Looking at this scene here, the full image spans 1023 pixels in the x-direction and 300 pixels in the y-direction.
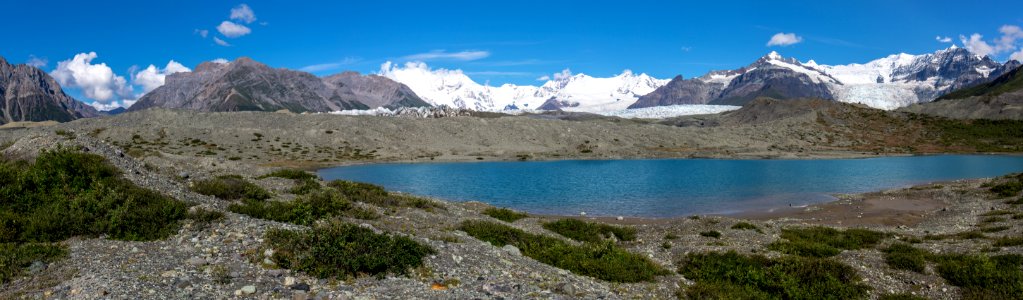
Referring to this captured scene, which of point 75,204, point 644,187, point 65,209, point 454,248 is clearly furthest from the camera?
point 644,187

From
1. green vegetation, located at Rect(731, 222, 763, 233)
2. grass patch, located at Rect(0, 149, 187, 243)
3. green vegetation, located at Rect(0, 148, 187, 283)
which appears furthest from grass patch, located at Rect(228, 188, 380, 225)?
green vegetation, located at Rect(731, 222, 763, 233)

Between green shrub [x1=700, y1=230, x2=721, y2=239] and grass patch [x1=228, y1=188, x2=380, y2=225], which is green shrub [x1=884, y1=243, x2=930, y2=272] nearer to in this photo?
green shrub [x1=700, y1=230, x2=721, y2=239]

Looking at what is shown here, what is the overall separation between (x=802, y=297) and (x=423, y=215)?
20.5m

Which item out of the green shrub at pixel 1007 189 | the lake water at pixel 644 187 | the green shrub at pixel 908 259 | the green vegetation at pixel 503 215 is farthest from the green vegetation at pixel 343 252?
the green shrub at pixel 1007 189

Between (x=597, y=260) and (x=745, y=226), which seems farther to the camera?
(x=745, y=226)

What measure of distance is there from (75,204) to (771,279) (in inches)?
1004

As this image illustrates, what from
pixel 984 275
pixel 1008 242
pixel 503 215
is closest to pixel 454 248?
pixel 503 215

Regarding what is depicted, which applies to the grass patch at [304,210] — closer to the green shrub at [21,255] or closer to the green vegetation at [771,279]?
the green shrub at [21,255]

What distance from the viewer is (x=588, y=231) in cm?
3166

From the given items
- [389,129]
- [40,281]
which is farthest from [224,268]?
[389,129]

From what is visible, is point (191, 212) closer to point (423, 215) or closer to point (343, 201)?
point (343, 201)

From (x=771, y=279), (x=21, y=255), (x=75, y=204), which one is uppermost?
(x=75, y=204)

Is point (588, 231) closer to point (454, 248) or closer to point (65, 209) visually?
point (454, 248)

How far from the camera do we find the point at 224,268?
15188 mm
